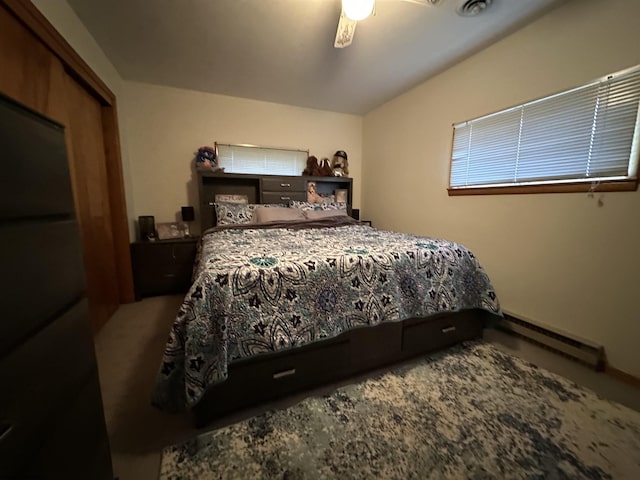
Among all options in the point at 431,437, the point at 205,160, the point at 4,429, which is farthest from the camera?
the point at 205,160

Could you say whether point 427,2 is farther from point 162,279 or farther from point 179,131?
point 162,279

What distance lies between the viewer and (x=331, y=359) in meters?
1.39

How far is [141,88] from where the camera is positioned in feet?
9.18

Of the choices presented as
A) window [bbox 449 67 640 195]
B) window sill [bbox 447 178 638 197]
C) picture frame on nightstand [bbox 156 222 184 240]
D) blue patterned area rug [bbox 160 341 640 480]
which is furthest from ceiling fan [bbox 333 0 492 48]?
picture frame on nightstand [bbox 156 222 184 240]

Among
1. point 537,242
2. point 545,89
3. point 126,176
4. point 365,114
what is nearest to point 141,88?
point 126,176

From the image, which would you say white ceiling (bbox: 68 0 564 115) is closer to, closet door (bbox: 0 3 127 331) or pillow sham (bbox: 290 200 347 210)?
closet door (bbox: 0 3 127 331)

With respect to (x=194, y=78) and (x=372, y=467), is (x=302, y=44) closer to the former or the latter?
(x=194, y=78)

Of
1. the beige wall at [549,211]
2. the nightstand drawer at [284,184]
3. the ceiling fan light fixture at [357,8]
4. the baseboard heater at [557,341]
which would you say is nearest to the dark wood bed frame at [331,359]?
the baseboard heater at [557,341]

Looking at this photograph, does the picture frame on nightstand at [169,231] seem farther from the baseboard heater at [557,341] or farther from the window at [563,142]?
the baseboard heater at [557,341]

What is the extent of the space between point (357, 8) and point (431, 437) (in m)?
2.25

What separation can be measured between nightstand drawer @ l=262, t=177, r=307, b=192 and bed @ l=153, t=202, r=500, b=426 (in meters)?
1.52

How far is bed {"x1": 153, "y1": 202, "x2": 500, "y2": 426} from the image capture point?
1.08 meters

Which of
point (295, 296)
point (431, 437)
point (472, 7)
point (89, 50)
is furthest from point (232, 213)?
point (472, 7)

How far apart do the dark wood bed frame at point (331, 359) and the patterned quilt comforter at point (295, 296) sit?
0.08 m
